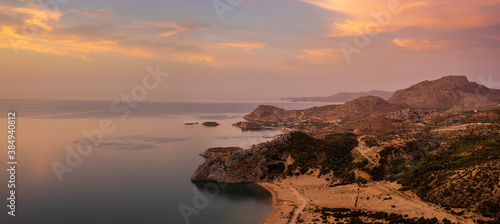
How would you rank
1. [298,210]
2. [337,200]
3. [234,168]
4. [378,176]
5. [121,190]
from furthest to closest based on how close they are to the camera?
[234,168], [378,176], [121,190], [337,200], [298,210]

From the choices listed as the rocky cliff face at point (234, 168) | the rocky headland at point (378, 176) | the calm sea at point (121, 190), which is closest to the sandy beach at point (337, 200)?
the rocky headland at point (378, 176)

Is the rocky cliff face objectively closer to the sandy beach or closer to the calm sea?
the calm sea

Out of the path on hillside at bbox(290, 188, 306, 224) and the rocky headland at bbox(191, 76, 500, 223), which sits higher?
the rocky headland at bbox(191, 76, 500, 223)


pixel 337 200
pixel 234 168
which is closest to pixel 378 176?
pixel 337 200

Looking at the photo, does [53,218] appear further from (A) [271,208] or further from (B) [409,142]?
(B) [409,142]

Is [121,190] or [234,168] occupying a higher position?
[234,168]

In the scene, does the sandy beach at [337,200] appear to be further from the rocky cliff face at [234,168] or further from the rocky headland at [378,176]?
the rocky cliff face at [234,168]

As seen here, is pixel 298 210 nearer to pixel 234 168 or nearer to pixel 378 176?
pixel 378 176

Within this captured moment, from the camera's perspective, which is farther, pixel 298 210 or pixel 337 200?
pixel 337 200

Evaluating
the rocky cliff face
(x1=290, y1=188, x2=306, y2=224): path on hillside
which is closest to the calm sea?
the rocky cliff face
